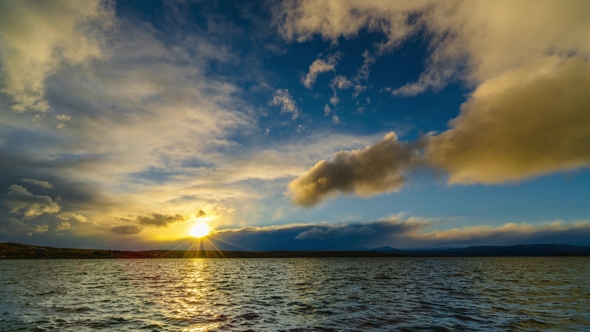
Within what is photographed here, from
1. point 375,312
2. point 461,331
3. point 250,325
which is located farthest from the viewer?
point 375,312

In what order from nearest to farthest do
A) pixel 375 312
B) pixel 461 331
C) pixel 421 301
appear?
pixel 461 331 → pixel 375 312 → pixel 421 301

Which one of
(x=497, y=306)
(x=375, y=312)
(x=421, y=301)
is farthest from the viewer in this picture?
(x=421, y=301)

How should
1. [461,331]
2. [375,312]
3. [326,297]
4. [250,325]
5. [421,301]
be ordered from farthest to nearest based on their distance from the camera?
[326,297]
[421,301]
[375,312]
[250,325]
[461,331]

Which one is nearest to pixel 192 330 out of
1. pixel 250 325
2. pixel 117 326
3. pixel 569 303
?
pixel 250 325

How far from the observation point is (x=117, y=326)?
28641mm

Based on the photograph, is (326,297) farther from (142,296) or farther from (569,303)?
(569,303)

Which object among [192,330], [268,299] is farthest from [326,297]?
[192,330]

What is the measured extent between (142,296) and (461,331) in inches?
1763

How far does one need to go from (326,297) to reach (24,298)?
44597 millimetres

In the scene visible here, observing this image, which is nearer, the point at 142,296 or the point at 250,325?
the point at 250,325

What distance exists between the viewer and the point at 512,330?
27.3m

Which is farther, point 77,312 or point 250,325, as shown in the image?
point 77,312

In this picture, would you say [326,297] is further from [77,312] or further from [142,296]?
[77,312]

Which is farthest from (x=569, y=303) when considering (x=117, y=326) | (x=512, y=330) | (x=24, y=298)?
(x=24, y=298)
